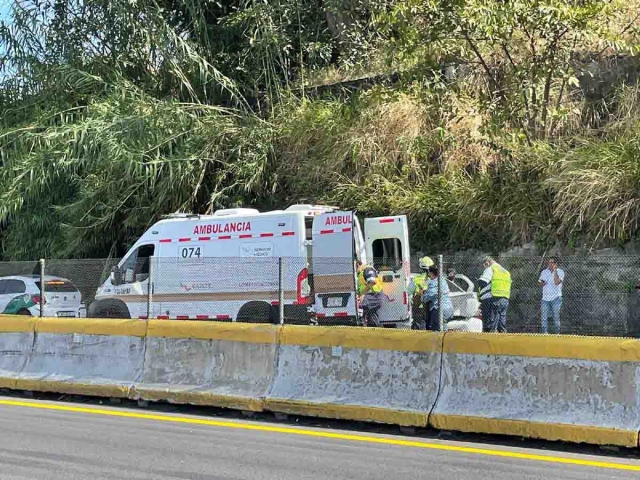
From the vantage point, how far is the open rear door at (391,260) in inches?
582


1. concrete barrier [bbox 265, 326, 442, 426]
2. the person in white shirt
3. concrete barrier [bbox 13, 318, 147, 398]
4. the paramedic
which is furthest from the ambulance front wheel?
the person in white shirt

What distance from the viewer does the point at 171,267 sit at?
53.0 feet

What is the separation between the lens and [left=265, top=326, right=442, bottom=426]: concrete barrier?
27.1 ft

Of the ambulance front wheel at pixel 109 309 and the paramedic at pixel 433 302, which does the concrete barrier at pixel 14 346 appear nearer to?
the ambulance front wheel at pixel 109 309

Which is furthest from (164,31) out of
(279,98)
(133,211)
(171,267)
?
(171,267)

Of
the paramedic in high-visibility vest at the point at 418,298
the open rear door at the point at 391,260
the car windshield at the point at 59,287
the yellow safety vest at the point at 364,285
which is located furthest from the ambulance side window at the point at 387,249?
the car windshield at the point at 59,287

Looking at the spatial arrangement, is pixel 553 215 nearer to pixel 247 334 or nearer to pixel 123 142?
pixel 247 334

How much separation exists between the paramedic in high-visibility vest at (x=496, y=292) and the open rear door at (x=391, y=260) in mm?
1430

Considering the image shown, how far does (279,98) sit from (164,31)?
3802mm

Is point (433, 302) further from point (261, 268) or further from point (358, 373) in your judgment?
point (358, 373)

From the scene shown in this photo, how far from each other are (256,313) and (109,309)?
338 centimetres

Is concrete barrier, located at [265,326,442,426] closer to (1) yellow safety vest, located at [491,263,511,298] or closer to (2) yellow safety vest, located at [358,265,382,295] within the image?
(2) yellow safety vest, located at [358,265,382,295]

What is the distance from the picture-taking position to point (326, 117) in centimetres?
2119

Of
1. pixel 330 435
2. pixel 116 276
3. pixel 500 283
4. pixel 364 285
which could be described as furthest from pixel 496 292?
pixel 116 276
